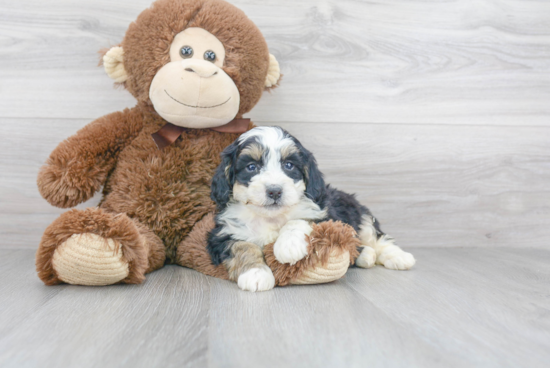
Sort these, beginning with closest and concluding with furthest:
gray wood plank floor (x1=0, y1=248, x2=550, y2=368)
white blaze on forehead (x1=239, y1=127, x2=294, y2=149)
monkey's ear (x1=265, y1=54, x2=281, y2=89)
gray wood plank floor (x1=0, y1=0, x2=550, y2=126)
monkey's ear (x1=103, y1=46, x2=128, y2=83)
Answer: gray wood plank floor (x1=0, y1=248, x2=550, y2=368) < white blaze on forehead (x1=239, y1=127, x2=294, y2=149) < monkey's ear (x1=103, y1=46, x2=128, y2=83) < monkey's ear (x1=265, y1=54, x2=281, y2=89) < gray wood plank floor (x1=0, y1=0, x2=550, y2=126)

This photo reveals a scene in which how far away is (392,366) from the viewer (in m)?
0.92

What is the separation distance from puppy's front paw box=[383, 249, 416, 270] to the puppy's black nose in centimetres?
72

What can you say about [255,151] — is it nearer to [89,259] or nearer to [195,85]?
[195,85]

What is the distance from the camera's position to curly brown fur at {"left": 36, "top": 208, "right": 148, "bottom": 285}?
143 centimetres

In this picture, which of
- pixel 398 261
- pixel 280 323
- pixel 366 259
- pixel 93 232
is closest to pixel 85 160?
pixel 93 232

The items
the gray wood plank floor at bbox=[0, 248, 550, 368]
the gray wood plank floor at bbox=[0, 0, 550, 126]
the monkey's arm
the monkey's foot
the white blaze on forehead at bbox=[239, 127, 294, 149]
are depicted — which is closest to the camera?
the gray wood plank floor at bbox=[0, 248, 550, 368]

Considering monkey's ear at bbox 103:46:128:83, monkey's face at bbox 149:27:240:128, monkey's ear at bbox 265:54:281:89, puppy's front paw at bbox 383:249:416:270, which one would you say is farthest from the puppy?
monkey's ear at bbox 103:46:128:83

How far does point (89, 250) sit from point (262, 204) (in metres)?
0.58

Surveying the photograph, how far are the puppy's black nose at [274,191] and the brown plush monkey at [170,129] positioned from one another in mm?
212

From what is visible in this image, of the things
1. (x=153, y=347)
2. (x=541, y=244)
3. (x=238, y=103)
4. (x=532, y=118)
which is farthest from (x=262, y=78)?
(x=541, y=244)

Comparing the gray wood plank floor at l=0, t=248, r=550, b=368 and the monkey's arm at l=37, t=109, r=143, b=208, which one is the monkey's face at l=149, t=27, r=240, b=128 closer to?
the monkey's arm at l=37, t=109, r=143, b=208

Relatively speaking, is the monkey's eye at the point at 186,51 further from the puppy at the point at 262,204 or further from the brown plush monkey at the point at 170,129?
the puppy at the point at 262,204

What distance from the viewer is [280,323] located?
1.17 m

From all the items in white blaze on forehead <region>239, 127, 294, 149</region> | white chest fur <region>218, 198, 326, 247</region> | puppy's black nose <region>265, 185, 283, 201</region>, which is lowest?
white chest fur <region>218, 198, 326, 247</region>
